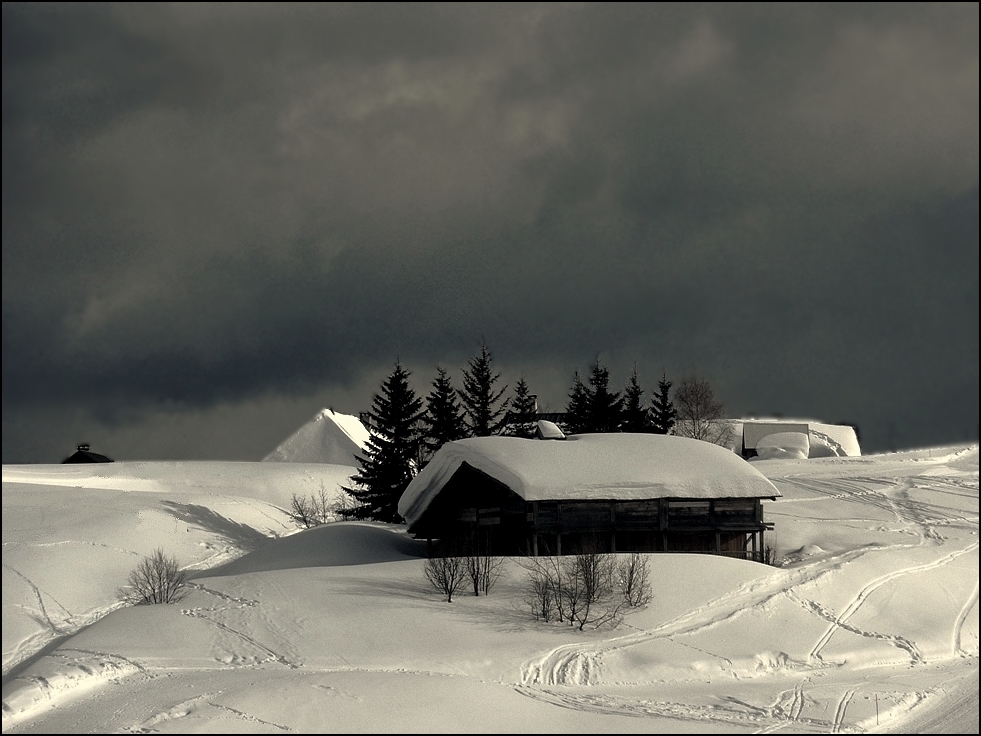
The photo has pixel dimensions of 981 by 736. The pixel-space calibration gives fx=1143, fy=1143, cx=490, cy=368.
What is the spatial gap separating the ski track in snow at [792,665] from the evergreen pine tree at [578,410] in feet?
62.5

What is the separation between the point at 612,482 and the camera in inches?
1382

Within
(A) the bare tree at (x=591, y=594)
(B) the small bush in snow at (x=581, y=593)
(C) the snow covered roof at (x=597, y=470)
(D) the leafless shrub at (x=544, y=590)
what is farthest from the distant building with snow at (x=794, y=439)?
(A) the bare tree at (x=591, y=594)

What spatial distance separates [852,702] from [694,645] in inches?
181

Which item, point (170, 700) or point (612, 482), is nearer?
point (170, 700)

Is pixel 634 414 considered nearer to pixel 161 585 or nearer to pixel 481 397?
pixel 481 397

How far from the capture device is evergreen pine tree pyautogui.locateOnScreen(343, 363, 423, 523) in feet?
161

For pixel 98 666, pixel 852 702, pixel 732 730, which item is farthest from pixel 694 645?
pixel 98 666

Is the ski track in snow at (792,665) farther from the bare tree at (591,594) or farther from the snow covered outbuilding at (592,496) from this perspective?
the snow covered outbuilding at (592,496)

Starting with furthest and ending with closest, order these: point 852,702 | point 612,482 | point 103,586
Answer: point 103,586, point 612,482, point 852,702

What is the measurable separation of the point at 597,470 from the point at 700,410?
59.8 meters

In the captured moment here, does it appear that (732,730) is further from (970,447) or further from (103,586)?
(970,447)

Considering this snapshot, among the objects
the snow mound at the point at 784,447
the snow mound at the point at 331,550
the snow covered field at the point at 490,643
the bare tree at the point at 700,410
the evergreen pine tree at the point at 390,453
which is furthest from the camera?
the bare tree at the point at 700,410

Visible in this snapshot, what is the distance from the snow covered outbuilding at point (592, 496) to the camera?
34719 millimetres

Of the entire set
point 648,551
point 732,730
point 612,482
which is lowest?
point 732,730
